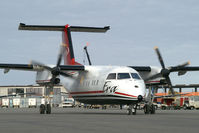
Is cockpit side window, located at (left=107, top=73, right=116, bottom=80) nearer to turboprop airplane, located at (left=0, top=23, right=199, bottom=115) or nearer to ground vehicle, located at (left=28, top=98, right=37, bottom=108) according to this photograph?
turboprop airplane, located at (left=0, top=23, right=199, bottom=115)

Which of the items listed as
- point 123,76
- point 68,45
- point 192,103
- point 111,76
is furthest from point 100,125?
point 192,103

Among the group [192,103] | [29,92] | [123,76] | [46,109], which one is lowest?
[192,103]

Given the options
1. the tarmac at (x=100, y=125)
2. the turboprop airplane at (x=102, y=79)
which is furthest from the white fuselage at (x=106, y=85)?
the tarmac at (x=100, y=125)

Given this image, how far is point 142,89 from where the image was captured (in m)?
25.3

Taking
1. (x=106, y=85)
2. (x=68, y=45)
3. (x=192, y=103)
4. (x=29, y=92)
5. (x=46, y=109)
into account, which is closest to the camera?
(x=106, y=85)

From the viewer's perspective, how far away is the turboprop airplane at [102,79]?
25.7 metres

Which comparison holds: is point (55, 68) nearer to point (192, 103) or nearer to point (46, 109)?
point (46, 109)

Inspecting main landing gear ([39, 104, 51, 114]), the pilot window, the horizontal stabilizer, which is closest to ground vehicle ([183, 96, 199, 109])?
the horizontal stabilizer

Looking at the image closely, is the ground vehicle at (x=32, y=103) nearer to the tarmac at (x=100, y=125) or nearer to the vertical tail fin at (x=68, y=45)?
the vertical tail fin at (x=68, y=45)

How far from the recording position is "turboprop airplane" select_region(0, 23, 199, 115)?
25.7 meters

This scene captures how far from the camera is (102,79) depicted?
28203mm

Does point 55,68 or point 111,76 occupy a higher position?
point 55,68

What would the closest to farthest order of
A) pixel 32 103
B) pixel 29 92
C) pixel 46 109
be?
1. pixel 46 109
2. pixel 32 103
3. pixel 29 92

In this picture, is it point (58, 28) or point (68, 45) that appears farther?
point (68, 45)
